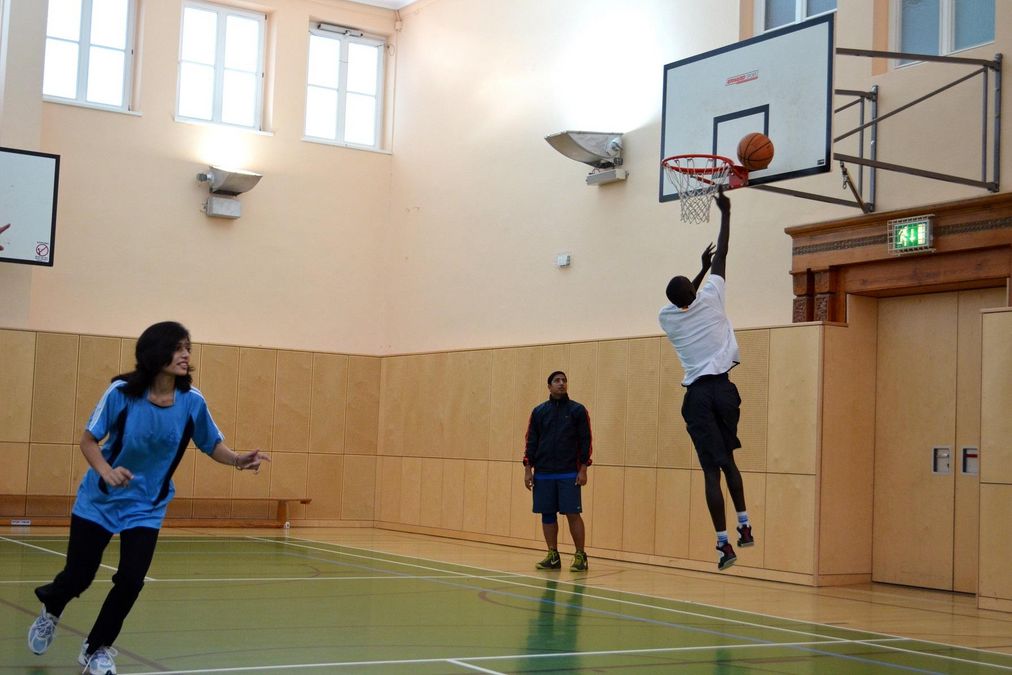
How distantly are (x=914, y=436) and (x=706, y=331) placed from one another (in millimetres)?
3931

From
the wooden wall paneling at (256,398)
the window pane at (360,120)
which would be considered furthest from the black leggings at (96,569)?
Answer: the window pane at (360,120)

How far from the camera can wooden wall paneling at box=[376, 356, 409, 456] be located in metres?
17.4

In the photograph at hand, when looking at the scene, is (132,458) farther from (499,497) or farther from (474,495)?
(474,495)

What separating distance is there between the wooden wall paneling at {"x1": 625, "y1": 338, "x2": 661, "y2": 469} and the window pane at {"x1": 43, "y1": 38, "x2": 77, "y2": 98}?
8.39 metres

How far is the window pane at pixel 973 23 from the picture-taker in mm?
10516

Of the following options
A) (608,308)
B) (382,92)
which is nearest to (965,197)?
(608,308)

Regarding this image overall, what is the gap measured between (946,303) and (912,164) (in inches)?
51.9

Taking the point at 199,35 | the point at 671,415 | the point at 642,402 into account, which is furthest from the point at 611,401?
the point at 199,35

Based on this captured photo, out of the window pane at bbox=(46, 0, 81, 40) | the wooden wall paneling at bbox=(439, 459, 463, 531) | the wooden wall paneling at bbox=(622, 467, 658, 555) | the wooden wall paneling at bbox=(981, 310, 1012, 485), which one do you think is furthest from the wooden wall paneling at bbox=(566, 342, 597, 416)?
the window pane at bbox=(46, 0, 81, 40)

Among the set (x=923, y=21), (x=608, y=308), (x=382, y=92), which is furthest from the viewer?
(x=382, y=92)

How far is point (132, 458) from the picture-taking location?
5375mm

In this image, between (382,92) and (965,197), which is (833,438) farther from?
(382,92)

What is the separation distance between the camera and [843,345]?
11461 mm

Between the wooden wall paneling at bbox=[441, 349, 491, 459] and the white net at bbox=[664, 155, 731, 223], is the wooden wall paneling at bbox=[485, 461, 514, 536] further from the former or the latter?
the white net at bbox=[664, 155, 731, 223]
